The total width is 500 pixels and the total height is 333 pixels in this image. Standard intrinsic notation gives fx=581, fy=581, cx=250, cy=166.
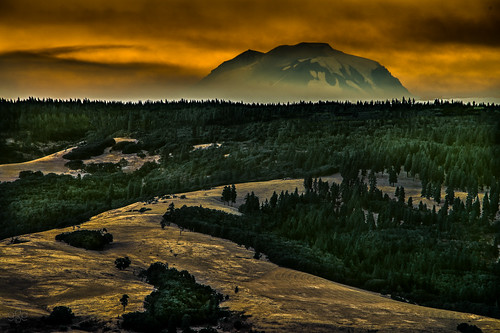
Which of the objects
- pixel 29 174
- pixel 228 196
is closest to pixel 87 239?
pixel 228 196

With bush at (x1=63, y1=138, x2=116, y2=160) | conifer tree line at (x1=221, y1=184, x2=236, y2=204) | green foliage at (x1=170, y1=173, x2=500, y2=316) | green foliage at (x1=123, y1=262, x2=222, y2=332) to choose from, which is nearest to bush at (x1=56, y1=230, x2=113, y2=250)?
green foliage at (x1=123, y1=262, x2=222, y2=332)

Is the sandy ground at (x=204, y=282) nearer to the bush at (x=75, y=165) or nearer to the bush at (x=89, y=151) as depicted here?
the bush at (x=75, y=165)

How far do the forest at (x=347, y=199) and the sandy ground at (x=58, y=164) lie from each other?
424 centimetres

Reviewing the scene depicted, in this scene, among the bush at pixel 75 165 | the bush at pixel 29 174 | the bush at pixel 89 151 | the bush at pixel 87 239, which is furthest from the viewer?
the bush at pixel 89 151

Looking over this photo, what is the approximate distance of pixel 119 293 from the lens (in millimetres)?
37188

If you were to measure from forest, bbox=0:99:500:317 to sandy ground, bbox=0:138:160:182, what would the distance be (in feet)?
13.9

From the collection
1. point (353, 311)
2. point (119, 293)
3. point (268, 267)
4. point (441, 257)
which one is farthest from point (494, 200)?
point (119, 293)

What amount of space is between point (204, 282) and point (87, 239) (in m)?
12.3

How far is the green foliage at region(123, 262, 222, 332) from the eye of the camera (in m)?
32.5

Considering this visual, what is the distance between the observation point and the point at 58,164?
166m

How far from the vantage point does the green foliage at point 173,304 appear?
32531 millimetres

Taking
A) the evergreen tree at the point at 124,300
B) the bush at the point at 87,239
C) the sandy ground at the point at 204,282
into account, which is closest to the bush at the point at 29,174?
the sandy ground at the point at 204,282

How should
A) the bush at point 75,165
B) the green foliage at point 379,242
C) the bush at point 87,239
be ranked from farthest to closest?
the bush at point 75,165 < the green foliage at point 379,242 < the bush at point 87,239

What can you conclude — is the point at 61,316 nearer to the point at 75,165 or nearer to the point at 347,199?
the point at 347,199
